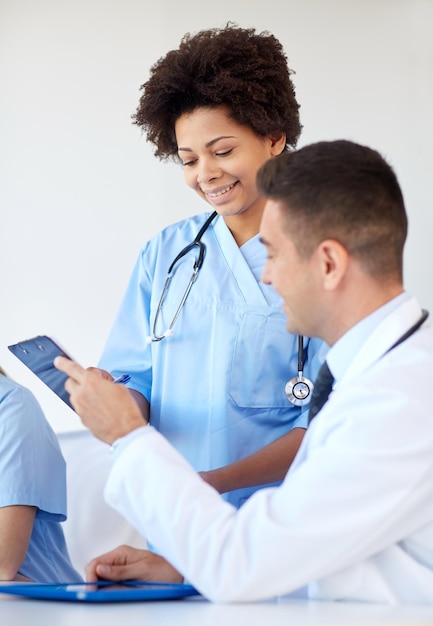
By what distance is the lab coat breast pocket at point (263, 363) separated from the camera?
70.4 inches

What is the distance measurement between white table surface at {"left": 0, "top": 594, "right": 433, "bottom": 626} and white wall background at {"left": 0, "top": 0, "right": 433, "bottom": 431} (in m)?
1.68

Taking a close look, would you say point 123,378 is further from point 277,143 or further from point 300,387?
point 277,143

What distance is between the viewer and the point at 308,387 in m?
1.75

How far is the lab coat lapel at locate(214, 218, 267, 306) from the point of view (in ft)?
6.07

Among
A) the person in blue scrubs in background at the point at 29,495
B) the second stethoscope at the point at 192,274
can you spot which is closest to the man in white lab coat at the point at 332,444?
the second stethoscope at the point at 192,274

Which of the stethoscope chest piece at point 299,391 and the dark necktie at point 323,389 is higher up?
the dark necktie at point 323,389

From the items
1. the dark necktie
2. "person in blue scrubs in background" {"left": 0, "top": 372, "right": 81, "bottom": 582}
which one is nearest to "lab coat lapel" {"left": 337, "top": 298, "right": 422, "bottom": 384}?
the dark necktie

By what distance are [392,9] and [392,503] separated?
66.6 inches

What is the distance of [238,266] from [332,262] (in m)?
0.68

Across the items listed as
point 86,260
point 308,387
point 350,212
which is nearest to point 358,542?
point 350,212

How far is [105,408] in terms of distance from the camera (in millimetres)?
1237

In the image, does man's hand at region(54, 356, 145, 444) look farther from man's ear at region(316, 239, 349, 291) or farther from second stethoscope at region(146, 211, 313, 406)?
second stethoscope at region(146, 211, 313, 406)

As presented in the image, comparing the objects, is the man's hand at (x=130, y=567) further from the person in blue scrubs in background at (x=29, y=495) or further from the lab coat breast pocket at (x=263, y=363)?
the person in blue scrubs in background at (x=29, y=495)

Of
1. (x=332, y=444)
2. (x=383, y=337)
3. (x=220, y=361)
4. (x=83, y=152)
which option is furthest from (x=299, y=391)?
(x=83, y=152)
